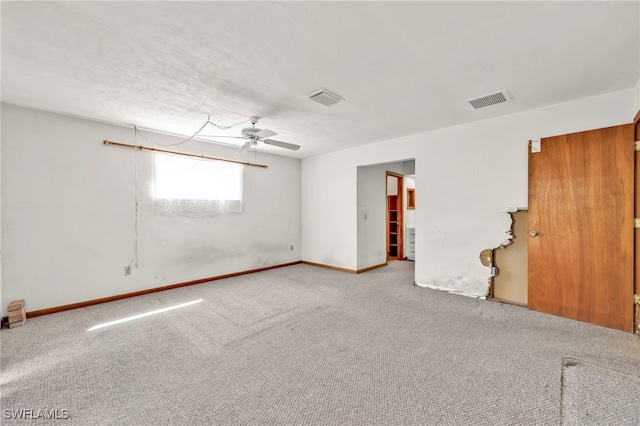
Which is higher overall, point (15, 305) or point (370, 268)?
point (15, 305)

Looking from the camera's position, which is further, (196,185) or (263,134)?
(196,185)

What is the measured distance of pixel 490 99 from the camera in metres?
2.98

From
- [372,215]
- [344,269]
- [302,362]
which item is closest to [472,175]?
[372,215]

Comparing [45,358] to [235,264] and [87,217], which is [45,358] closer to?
[87,217]

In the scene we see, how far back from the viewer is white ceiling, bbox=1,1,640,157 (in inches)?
65.9

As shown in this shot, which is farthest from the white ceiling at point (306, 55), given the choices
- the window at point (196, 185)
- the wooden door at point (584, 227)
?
the window at point (196, 185)

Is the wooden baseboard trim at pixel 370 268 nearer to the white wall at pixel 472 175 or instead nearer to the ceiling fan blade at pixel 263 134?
the white wall at pixel 472 175

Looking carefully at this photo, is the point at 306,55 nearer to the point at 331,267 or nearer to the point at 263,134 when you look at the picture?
the point at 263,134

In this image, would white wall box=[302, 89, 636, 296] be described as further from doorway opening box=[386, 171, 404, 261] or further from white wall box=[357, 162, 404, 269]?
doorway opening box=[386, 171, 404, 261]

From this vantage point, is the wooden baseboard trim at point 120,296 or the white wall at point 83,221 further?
the wooden baseboard trim at point 120,296

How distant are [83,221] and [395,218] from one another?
6198 mm

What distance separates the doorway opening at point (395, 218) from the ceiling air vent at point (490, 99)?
3.22 m

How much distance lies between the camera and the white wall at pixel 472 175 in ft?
10.1

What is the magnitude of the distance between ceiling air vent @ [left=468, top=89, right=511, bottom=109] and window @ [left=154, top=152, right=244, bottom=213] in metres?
3.92
